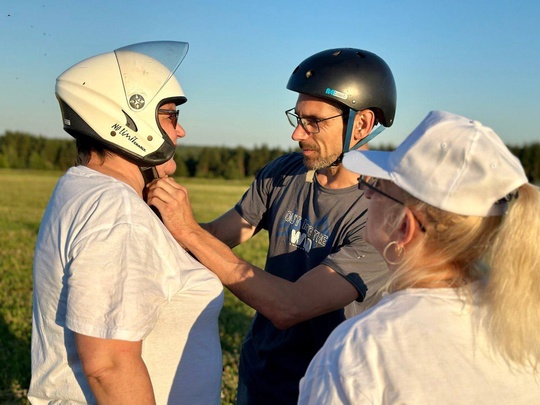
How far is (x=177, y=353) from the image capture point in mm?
2682

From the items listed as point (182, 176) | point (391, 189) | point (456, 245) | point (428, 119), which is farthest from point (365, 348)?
point (182, 176)

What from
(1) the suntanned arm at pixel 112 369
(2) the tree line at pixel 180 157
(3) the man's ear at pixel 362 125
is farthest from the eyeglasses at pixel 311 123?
(2) the tree line at pixel 180 157

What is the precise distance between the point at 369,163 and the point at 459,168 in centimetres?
37

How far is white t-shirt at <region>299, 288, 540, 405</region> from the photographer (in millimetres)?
1856

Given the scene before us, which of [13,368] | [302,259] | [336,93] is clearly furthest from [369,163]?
[13,368]

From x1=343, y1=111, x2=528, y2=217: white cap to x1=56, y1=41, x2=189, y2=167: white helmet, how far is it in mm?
1199

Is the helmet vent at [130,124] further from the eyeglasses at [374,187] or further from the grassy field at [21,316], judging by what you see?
the grassy field at [21,316]

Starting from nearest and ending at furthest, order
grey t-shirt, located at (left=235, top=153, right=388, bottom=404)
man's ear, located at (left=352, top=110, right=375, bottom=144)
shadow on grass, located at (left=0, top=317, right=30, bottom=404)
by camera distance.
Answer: grey t-shirt, located at (left=235, top=153, right=388, bottom=404) < man's ear, located at (left=352, top=110, right=375, bottom=144) < shadow on grass, located at (left=0, top=317, right=30, bottom=404)

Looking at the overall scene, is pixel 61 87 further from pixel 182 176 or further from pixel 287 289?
pixel 182 176

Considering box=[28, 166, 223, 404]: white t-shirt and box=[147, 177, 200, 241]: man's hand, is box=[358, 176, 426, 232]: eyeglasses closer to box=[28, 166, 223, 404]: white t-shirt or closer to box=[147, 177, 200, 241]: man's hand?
box=[28, 166, 223, 404]: white t-shirt

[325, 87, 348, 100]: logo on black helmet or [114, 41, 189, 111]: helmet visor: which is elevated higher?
[114, 41, 189, 111]: helmet visor

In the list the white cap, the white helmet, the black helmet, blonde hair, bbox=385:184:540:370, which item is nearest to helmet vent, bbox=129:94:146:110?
the white helmet

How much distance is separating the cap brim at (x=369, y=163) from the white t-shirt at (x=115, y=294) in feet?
2.64

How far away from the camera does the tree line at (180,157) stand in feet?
251
